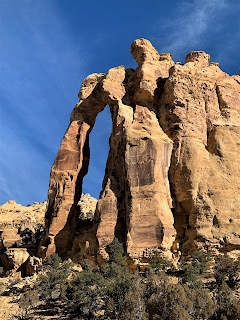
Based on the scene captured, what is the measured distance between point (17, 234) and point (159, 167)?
2208 cm

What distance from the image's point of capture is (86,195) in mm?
71000

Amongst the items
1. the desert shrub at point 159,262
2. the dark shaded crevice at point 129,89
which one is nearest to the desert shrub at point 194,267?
the desert shrub at point 159,262

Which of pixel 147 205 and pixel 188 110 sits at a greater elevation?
pixel 188 110

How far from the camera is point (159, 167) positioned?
97.5 ft

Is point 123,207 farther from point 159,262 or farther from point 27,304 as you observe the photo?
point 27,304

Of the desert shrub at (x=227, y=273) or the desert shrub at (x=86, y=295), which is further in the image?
the desert shrub at (x=227, y=273)

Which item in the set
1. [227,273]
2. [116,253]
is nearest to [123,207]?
[116,253]

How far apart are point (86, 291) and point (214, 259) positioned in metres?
10.3

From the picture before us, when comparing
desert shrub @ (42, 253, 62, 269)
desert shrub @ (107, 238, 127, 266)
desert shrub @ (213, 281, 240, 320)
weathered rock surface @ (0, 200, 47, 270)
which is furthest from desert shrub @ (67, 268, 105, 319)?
weathered rock surface @ (0, 200, 47, 270)

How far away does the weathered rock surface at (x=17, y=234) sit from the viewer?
3559 cm

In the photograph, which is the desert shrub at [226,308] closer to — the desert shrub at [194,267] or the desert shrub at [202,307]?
the desert shrub at [202,307]

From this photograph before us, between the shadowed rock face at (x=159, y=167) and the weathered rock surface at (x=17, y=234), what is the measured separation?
12.3 feet

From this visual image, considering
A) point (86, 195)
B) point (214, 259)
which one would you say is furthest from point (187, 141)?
point (86, 195)

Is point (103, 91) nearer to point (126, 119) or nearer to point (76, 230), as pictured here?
point (126, 119)
